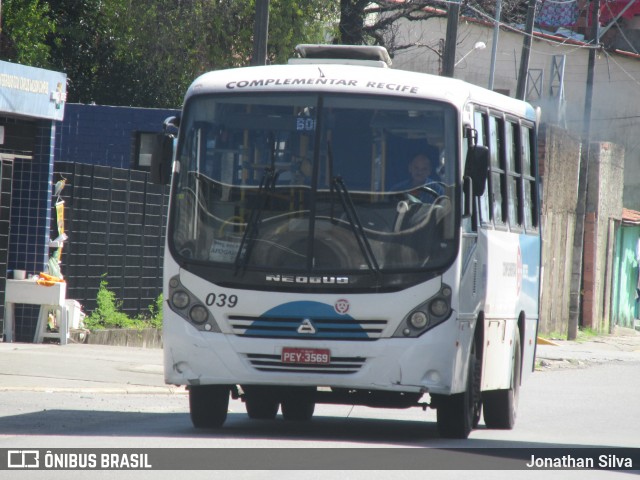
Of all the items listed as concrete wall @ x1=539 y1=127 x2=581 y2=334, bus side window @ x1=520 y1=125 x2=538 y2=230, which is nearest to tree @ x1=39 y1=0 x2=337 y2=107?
concrete wall @ x1=539 y1=127 x2=581 y2=334

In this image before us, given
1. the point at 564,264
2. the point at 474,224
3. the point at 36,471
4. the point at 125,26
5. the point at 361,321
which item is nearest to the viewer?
the point at 36,471

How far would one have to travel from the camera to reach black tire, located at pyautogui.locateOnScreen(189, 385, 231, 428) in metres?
11.8

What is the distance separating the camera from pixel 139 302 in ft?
74.8

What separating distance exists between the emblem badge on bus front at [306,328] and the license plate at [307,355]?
5.2 inches

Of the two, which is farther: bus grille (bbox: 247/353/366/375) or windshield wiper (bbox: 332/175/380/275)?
windshield wiper (bbox: 332/175/380/275)

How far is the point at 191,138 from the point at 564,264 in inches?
1041

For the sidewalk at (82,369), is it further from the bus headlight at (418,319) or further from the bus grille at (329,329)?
the bus headlight at (418,319)

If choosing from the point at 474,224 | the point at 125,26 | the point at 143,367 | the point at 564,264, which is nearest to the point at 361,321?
the point at 474,224

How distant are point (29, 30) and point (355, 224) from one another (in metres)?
30.4

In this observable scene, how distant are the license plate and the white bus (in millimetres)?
16

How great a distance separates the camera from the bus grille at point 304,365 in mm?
11078

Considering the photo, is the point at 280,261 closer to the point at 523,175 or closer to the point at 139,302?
the point at 523,175

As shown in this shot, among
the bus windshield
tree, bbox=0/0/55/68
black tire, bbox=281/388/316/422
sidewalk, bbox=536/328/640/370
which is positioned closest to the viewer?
the bus windshield

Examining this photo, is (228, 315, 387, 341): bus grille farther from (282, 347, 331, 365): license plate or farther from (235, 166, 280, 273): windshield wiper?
(235, 166, 280, 273): windshield wiper
